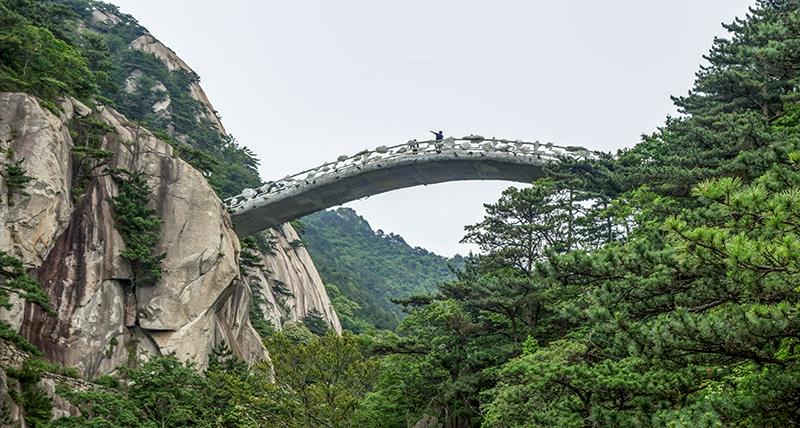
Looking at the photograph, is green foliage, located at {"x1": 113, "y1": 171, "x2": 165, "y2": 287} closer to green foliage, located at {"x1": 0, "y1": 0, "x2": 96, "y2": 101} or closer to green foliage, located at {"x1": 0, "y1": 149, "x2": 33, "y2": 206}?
green foliage, located at {"x1": 0, "y1": 0, "x2": 96, "y2": 101}

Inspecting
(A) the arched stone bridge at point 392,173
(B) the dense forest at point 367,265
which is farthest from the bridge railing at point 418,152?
(B) the dense forest at point 367,265

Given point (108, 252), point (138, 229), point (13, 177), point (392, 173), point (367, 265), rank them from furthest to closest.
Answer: point (367, 265) → point (392, 173) → point (138, 229) → point (108, 252) → point (13, 177)

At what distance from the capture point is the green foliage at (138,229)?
17.9 meters

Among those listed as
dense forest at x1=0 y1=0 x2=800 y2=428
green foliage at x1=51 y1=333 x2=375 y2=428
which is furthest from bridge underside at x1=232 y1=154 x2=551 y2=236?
green foliage at x1=51 y1=333 x2=375 y2=428

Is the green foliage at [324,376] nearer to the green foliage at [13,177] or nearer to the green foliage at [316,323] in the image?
the green foliage at [13,177]

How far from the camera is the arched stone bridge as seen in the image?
21391 mm

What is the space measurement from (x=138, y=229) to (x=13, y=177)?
4057mm

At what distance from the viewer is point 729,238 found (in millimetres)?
4957

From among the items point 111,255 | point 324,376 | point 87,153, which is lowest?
point 324,376

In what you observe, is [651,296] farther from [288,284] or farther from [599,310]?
[288,284]

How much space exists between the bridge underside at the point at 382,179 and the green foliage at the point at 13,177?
28.9ft

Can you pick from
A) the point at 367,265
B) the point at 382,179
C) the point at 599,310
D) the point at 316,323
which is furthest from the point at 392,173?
the point at 367,265

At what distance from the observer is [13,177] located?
1483cm

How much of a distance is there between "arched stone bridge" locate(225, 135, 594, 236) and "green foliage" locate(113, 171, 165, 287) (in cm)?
456
